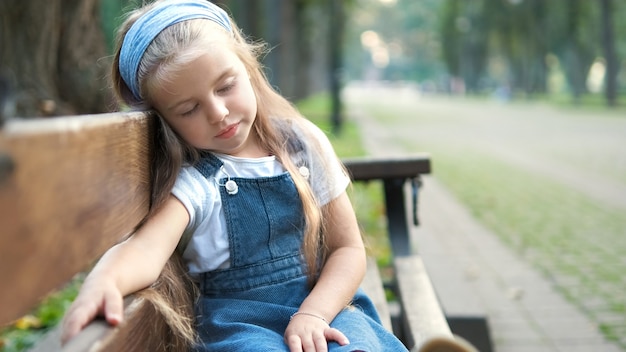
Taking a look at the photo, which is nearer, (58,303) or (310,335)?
(310,335)

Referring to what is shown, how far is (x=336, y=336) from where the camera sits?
1.71 m

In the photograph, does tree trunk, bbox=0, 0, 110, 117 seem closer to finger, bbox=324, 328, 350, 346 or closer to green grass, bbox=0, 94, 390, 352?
green grass, bbox=0, 94, 390, 352

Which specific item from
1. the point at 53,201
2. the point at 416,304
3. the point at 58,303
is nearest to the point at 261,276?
the point at 416,304

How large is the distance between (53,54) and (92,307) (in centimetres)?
474

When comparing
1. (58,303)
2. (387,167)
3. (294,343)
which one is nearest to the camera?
(294,343)

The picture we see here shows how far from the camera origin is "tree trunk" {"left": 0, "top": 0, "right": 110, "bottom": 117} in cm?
531

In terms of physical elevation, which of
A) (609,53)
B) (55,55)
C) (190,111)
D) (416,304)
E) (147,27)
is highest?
(147,27)

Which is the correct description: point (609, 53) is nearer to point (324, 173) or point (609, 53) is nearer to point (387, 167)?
point (387, 167)

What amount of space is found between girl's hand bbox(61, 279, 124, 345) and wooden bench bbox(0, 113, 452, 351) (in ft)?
0.07

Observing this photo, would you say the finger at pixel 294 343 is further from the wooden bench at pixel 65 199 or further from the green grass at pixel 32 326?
the green grass at pixel 32 326

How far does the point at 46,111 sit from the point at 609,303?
3741 millimetres

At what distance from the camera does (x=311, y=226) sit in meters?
1.90

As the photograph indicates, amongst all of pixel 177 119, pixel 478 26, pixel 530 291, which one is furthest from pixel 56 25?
pixel 478 26

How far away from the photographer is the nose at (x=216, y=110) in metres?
1.74
